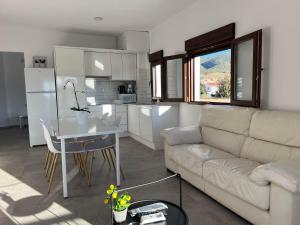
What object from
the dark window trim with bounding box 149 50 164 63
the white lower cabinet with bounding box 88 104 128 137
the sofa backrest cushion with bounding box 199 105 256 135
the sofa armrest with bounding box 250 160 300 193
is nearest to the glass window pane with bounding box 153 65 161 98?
the dark window trim with bounding box 149 50 164 63

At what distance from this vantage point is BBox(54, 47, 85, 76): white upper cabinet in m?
4.97

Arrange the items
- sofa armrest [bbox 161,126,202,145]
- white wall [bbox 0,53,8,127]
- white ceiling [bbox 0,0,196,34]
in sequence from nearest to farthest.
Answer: sofa armrest [bbox 161,126,202,145] < white ceiling [bbox 0,0,196,34] < white wall [bbox 0,53,8,127]

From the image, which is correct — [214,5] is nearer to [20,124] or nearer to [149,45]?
[149,45]

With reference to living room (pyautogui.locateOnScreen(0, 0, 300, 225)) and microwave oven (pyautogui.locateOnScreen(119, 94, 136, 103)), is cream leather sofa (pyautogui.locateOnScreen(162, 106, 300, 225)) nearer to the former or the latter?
living room (pyautogui.locateOnScreen(0, 0, 300, 225))

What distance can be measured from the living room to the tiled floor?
16mm

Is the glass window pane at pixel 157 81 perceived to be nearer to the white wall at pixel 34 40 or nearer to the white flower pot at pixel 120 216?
the white wall at pixel 34 40

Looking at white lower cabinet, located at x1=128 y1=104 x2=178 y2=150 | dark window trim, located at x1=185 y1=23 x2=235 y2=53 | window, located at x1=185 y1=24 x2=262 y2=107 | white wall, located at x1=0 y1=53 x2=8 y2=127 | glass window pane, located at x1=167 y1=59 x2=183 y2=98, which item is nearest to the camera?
window, located at x1=185 y1=24 x2=262 y2=107

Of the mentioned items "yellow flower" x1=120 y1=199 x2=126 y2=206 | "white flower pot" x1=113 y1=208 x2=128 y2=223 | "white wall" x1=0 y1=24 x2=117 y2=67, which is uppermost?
"white wall" x1=0 y1=24 x2=117 y2=67

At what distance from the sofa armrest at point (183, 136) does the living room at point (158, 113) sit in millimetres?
14

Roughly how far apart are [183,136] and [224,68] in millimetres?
1380

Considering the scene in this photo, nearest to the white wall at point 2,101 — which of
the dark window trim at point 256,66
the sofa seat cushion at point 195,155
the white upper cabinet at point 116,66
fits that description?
the white upper cabinet at point 116,66

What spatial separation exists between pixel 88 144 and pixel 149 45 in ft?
11.4

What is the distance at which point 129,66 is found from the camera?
18.9ft

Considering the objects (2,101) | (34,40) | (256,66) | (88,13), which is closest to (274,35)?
(256,66)
